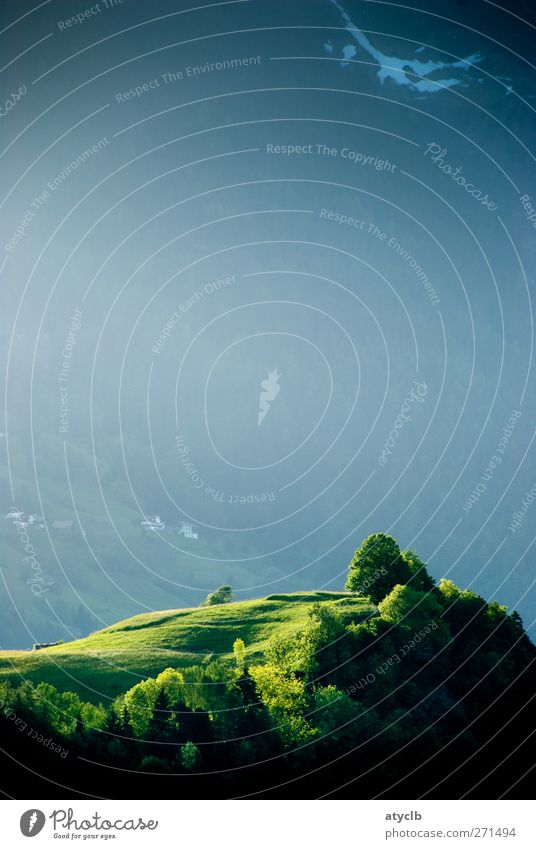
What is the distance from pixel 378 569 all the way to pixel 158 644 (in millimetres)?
12051

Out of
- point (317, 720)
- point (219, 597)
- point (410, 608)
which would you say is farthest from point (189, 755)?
point (219, 597)

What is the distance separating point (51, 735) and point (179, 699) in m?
5.12

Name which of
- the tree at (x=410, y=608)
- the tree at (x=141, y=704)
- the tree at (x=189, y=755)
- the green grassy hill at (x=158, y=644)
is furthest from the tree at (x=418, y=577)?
the tree at (x=189, y=755)

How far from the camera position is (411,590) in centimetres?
3941

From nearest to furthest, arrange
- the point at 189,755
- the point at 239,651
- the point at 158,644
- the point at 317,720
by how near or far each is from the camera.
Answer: the point at 189,755
the point at 317,720
the point at 239,651
the point at 158,644

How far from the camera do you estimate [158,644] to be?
40531 mm

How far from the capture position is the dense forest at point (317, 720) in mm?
29438

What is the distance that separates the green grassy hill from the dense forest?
1.45 metres

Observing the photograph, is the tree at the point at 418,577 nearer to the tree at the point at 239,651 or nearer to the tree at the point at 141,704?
the tree at the point at 239,651

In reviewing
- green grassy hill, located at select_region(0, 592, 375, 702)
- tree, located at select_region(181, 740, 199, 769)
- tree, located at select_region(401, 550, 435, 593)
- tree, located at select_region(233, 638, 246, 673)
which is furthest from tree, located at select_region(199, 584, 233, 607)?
tree, located at select_region(181, 740, 199, 769)

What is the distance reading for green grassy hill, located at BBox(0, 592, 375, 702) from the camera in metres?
34.2

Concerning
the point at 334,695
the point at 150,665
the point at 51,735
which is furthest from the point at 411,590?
the point at 51,735

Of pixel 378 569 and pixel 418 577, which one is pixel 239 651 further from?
pixel 418 577

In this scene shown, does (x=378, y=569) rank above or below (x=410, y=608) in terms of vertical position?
above
